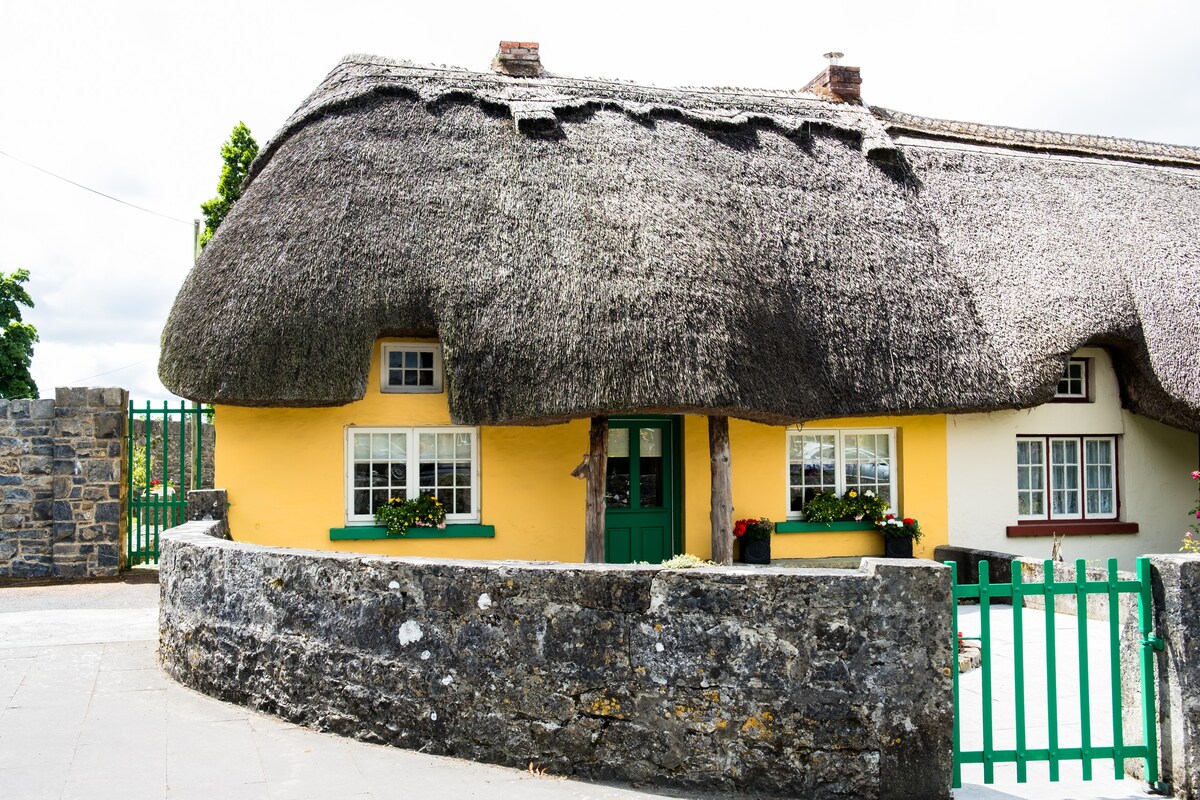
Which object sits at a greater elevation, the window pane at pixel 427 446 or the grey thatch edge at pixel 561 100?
the grey thatch edge at pixel 561 100

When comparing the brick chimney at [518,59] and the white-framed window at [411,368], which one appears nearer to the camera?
the white-framed window at [411,368]

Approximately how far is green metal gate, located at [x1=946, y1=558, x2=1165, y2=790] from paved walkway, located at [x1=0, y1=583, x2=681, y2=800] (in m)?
1.85

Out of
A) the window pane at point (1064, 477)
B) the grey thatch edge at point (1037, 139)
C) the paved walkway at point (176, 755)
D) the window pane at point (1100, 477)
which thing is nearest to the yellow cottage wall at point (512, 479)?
the window pane at point (1064, 477)

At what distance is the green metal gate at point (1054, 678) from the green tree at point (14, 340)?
17.9 m

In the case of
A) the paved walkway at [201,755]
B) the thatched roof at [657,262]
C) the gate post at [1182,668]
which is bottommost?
the paved walkway at [201,755]

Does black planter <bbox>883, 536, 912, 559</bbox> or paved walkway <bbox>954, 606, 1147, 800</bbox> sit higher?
black planter <bbox>883, 536, 912, 559</bbox>

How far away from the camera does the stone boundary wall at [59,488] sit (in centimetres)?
1141

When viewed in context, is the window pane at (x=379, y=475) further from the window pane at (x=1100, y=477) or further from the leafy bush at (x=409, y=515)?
the window pane at (x=1100, y=477)

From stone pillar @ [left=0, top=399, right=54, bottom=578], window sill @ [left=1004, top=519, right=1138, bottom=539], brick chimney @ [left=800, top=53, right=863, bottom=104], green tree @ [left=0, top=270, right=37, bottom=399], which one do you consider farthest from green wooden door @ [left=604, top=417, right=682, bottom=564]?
green tree @ [left=0, top=270, right=37, bottom=399]

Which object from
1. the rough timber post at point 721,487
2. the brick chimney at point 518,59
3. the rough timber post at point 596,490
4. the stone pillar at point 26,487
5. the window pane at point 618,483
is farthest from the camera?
the brick chimney at point 518,59

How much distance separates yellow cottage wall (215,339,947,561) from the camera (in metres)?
10.6

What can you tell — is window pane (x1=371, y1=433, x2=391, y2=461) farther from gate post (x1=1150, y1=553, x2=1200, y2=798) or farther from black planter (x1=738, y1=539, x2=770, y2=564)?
gate post (x1=1150, y1=553, x2=1200, y2=798)

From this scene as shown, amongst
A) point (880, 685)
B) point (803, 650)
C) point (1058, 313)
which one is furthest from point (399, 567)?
point (1058, 313)

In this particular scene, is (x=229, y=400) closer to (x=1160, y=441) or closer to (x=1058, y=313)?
(x=1058, y=313)
